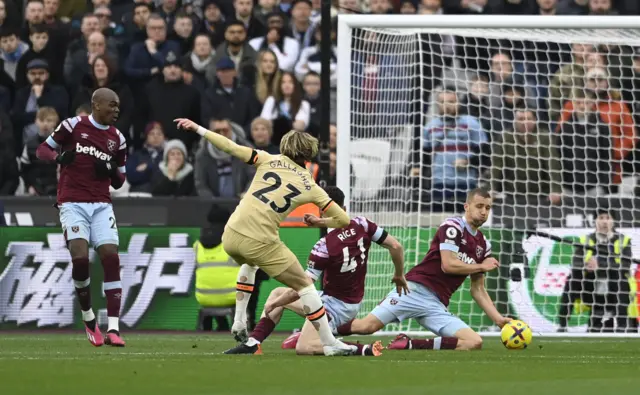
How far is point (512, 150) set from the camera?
15.7 meters

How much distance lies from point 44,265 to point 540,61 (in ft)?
22.0

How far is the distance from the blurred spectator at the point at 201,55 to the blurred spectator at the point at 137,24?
0.84 meters

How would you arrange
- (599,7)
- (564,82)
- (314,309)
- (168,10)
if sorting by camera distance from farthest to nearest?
(168,10)
(599,7)
(564,82)
(314,309)

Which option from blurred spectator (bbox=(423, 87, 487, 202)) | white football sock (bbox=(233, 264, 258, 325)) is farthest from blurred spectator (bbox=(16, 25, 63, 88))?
white football sock (bbox=(233, 264, 258, 325))

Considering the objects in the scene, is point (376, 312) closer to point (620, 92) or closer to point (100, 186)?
point (100, 186)

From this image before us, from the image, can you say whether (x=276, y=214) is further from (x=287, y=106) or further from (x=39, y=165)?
(x=39, y=165)

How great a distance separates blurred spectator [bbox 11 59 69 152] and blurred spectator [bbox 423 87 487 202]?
18.0ft

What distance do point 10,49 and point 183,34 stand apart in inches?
99.3

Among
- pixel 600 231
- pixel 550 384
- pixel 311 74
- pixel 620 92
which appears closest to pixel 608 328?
pixel 600 231

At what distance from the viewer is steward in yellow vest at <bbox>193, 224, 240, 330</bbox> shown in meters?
15.1

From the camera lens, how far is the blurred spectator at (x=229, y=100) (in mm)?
17719

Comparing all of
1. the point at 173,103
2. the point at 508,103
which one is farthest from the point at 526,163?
the point at 173,103

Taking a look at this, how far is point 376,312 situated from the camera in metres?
11.7

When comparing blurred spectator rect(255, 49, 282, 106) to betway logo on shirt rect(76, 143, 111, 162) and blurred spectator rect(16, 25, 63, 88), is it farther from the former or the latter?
betway logo on shirt rect(76, 143, 111, 162)
